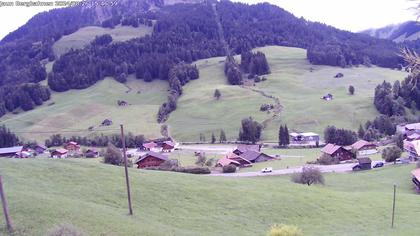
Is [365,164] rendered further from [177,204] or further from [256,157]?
[177,204]

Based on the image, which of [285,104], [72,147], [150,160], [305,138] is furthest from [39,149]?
[285,104]

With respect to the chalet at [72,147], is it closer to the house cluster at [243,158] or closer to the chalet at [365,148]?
the house cluster at [243,158]

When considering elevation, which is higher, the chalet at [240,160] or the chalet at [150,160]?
the chalet at [150,160]

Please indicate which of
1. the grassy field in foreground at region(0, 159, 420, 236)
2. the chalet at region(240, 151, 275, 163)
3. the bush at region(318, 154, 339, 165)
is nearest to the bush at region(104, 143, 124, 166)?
the grassy field in foreground at region(0, 159, 420, 236)

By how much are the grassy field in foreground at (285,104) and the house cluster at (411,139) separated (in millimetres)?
15317

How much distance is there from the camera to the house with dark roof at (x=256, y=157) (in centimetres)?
9556

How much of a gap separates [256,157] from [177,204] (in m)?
58.2

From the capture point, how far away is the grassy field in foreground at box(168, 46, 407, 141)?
13325cm

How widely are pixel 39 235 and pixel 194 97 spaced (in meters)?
147

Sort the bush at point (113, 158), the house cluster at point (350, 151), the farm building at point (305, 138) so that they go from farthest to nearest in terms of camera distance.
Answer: the farm building at point (305, 138), the house cluster at point (350, 151), the bush at point (113, 158)

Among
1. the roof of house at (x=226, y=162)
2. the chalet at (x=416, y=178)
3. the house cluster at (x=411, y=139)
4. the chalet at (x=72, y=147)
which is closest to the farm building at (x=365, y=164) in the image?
the house cluster at (x=411, y=139)

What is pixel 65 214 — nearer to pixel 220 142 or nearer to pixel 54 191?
pixel 54 191

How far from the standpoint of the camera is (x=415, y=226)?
129 feet

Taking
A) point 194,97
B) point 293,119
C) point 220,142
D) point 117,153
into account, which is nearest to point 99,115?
point 194,97
